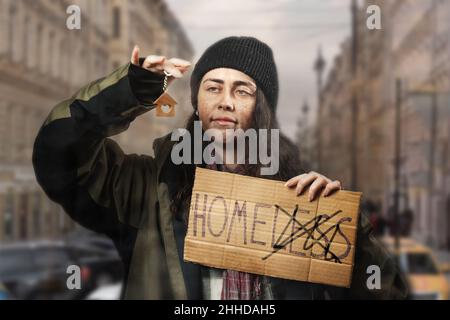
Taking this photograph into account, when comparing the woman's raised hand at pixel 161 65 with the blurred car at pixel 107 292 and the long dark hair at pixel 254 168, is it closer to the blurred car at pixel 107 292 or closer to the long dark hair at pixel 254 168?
the long dark hair at pixel 254 168

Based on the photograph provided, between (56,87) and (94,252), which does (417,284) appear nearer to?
(94,252)

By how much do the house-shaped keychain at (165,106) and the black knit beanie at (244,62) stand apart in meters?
0.07

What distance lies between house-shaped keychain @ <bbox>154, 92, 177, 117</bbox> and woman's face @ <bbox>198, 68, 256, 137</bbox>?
9 centimetres

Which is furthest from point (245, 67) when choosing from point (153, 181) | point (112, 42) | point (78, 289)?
point (78, 289)

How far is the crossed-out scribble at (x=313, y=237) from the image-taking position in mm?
Result: 3428

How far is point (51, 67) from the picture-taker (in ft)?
14.5

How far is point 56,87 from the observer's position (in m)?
4.21

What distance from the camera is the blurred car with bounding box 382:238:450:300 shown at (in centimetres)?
458

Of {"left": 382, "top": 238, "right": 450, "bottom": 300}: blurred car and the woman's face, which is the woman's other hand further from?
{"left": 382, "top": 238, "right": 450, "bottom": 300}: blurred car

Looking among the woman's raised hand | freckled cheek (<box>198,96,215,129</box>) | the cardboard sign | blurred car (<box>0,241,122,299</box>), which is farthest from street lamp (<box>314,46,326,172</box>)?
blurred car (<box>0,241,122,299</box>)

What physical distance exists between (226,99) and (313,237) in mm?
552
